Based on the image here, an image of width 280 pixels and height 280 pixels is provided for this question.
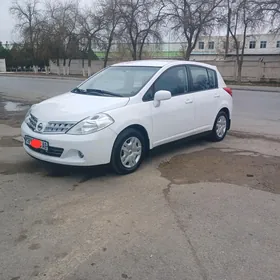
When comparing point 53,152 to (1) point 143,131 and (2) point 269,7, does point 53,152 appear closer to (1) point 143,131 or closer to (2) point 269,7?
(1) point 143,131

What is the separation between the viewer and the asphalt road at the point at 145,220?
8.37ft

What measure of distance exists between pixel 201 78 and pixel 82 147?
306 centimetres

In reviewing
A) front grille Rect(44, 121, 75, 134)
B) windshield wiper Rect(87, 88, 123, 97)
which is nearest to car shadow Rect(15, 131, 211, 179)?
front grille Rect(44, 121, 75, 134)

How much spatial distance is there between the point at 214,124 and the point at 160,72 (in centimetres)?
191

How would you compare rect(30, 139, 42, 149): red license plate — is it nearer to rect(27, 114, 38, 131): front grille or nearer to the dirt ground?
rect(27, 114, 38, 131): front grille

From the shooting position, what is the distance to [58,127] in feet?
13.6

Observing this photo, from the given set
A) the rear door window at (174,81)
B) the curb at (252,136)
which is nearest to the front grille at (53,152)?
the rear door window at (174,81)

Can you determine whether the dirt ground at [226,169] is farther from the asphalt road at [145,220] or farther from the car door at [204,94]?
the car door at [204,94]

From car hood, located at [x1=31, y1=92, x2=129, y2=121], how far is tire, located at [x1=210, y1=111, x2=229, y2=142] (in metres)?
2.57

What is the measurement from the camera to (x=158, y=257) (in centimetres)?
267

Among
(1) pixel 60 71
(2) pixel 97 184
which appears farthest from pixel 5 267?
(1) pixel 60 71

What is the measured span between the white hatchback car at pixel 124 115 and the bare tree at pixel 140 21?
92.2ft

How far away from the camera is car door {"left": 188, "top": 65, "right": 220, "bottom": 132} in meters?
5.71

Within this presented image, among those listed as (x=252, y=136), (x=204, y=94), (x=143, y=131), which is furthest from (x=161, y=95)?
(x=252, y=136)
